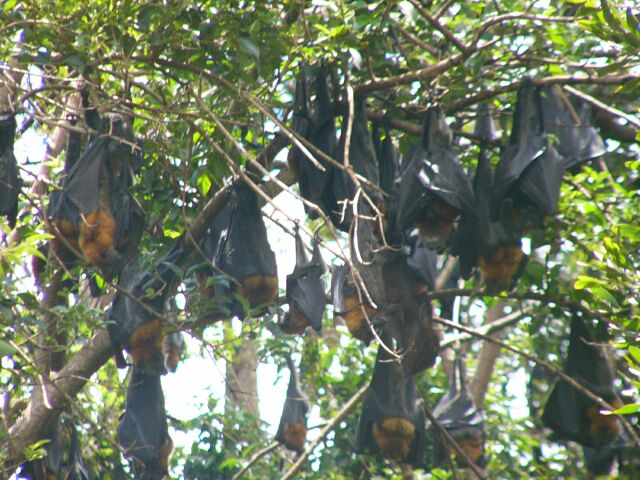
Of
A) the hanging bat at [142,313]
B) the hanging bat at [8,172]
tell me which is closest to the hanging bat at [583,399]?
the hanging bat at [142,313]

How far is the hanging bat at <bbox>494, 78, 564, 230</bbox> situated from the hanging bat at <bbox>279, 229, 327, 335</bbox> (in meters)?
1.89

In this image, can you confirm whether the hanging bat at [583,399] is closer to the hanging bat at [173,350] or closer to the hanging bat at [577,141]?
the hanging bat at [577,141]

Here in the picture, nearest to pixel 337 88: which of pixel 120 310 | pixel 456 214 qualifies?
pixel 456 214

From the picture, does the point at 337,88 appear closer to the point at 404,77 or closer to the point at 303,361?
the point at 404,77

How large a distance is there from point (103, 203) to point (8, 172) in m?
0.54

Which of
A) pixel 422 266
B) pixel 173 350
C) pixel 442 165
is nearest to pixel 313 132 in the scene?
pixel 442 165

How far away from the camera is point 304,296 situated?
7.11m

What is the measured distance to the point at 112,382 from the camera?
762 cm

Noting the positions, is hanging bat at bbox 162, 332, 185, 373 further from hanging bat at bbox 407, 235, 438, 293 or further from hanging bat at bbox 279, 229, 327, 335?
hanging bat at bbox 407, 235, 438, 293

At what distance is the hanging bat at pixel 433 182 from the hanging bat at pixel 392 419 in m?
1.88

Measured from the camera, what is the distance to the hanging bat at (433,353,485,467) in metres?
7.71

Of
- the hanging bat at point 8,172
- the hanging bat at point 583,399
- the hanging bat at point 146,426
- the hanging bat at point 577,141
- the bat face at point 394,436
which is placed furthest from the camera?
the hanging bat at point 146,426

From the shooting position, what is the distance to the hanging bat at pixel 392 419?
7.04m

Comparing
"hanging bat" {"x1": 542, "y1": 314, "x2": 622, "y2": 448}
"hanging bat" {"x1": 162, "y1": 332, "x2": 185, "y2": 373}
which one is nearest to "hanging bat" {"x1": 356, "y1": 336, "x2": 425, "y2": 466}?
"hanging bat" {"x1": 542, "y1": 314, "x2": 622, "y2": 448}
